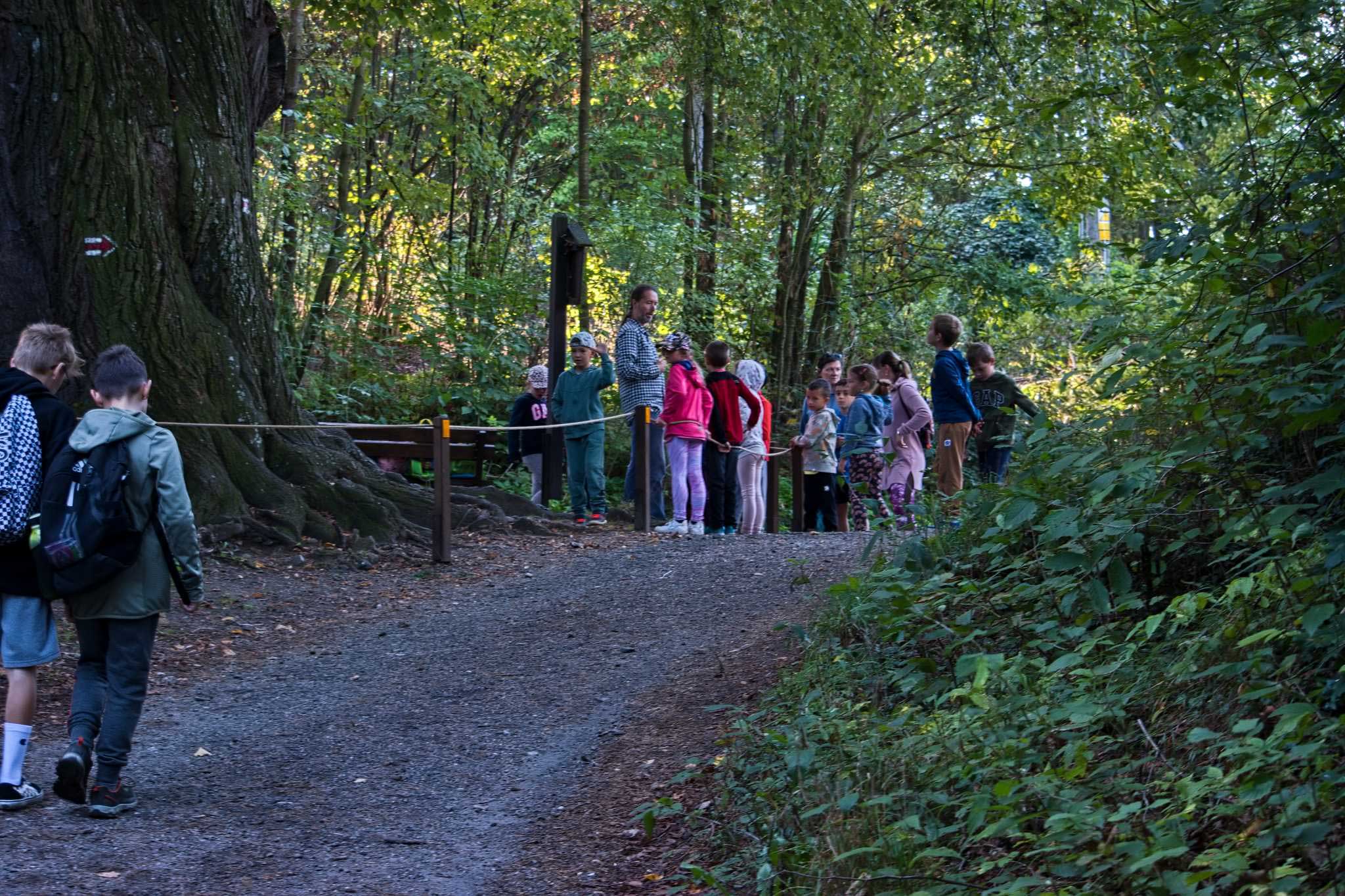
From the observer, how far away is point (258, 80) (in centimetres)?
1177

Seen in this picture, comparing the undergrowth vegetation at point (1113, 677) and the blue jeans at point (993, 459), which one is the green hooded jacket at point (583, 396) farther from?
the undergrowth vegetation at point (1113, 677)

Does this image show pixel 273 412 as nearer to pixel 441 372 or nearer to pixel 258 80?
pixel 258 80

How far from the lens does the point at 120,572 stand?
17.5 ft

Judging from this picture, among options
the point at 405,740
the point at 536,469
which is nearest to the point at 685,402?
the point at 536,469

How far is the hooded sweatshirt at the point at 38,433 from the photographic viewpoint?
5.37 meters

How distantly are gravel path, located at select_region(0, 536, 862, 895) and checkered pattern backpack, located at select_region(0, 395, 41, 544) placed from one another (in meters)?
1.15

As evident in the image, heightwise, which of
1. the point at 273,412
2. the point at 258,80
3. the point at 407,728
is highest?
the point at 258,80

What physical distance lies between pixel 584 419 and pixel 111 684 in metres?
8.37

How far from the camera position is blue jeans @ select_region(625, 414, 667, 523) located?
13531mm

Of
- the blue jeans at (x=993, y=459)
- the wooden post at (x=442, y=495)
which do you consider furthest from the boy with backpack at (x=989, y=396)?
the wooden post at (x=442, y=495)

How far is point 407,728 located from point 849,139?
1558 cm

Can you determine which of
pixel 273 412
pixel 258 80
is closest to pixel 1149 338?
pixel 273 412

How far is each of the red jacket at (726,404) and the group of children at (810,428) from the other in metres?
0.01

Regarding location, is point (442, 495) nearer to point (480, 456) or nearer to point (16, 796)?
point (16, 796)
